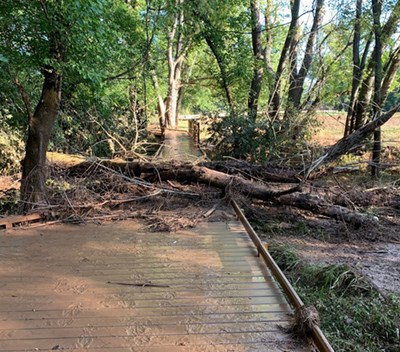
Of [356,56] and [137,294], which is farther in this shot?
[356,56]

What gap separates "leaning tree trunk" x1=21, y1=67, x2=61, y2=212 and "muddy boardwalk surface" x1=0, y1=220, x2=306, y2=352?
37.9 inches

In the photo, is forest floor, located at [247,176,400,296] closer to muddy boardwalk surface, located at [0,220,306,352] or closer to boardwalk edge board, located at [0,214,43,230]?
muddy boardwalk surface, located at [0,220,306,352]

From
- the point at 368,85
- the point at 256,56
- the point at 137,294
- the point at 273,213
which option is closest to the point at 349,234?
the point at 273,213

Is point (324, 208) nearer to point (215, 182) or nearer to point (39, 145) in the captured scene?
point (215, 182)

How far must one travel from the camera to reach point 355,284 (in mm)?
4387

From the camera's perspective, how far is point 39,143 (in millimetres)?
5973

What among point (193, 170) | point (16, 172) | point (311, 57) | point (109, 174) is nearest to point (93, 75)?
point (109, 174)

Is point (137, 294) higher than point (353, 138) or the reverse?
the reverse

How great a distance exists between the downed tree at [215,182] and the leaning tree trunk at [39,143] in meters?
1.21

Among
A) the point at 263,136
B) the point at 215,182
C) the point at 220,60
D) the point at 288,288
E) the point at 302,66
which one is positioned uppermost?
the point at 220,60

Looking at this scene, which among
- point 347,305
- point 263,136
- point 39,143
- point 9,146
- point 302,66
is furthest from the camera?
point 302,66

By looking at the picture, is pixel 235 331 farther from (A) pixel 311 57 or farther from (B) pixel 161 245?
(A) pixel 311 57

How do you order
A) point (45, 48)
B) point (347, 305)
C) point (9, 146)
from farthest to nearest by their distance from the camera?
point (9, 146) < point (45, 48) < point (347, 305)

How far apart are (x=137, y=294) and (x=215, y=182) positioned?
3.84 meters
